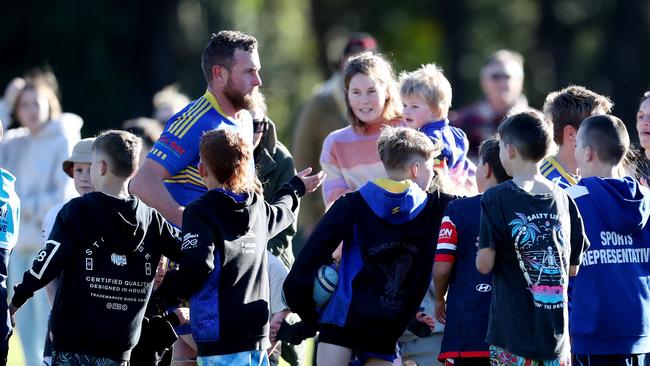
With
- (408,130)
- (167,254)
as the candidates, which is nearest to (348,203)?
(408,130)

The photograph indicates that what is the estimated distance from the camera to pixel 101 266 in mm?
5969

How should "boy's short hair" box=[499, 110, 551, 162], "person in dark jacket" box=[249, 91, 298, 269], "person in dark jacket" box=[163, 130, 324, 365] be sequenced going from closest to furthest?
"boy's short hair" box=[499, 110, 551, 162] < "person in dark jacket" box=[163, 130, 324, 365] < "person in dark jacket" box=[249, 91, 298, 269]

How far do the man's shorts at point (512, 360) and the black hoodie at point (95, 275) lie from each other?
1.73 metres

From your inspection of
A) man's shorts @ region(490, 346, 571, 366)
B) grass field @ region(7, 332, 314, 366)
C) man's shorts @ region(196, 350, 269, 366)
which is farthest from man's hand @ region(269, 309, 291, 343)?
grass field @ region(7, 332, 314, 366)

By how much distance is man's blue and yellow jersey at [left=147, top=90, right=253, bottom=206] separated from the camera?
6.56 metres

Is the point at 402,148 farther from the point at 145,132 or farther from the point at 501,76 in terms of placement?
the point at 501,76

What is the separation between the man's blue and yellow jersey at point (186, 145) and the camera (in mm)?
6559

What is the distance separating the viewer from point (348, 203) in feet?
19.7

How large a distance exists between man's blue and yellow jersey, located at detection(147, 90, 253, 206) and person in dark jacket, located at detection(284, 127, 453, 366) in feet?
2.93

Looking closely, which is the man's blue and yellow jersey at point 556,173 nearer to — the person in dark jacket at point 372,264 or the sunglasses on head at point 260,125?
the person in dark jacket at point 372,264

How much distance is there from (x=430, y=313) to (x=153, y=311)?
1501 millimetres

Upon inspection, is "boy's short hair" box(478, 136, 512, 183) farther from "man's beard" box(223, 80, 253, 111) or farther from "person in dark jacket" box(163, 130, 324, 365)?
"man's beard" box(223, 80, 253, 111)

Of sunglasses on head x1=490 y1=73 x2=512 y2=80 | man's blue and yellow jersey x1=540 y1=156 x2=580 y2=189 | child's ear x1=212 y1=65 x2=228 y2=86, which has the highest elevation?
sunglasses on head x1=490 y1=73 x2=512 y2=80

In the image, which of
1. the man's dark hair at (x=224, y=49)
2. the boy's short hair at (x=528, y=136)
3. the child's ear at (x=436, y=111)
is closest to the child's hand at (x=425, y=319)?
the boy's short hair at (x=528, y=136)
